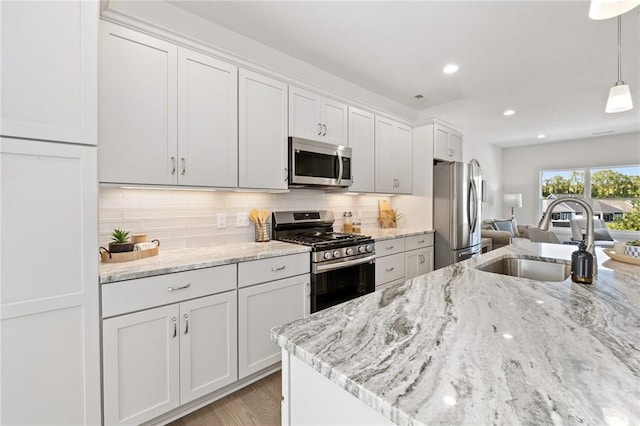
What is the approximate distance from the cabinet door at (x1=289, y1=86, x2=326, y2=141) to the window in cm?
525

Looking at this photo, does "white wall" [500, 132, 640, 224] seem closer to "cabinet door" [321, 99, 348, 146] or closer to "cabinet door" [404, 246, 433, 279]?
"cabinet door" [404, 246, 433, 279]

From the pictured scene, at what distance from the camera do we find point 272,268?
82.8 inches

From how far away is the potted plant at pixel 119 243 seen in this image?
174 centimetres

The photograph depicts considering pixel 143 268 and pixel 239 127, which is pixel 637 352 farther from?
pixel 239 127

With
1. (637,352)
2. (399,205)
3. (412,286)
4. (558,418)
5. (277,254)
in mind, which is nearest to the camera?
(558,418)

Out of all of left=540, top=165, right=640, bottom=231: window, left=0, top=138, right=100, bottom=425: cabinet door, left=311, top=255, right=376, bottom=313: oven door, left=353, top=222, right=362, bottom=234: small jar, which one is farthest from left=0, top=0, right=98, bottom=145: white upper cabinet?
left=540, top=165, right=640, bottom=231: window

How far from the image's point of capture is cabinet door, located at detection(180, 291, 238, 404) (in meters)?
1.70

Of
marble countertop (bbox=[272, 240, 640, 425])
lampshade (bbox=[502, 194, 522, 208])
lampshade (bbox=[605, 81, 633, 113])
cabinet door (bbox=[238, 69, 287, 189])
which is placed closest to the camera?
marble countertop (bbox=[272, 240, 640, 425])

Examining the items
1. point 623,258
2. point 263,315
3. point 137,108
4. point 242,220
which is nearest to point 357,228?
point 242,220

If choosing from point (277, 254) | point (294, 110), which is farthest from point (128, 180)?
point (294, 110)

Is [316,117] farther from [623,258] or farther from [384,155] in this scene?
[623,258]

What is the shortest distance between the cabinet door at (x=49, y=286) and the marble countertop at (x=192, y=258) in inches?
6.2

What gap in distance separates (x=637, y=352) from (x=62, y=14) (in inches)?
92.9

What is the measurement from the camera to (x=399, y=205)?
13.7ft
